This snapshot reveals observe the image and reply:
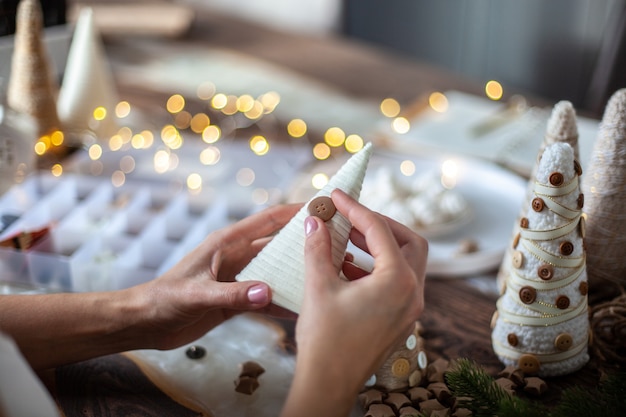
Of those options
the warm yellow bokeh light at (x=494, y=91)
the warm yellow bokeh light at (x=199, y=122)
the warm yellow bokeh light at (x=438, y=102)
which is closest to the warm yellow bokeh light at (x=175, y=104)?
the warm yellow bokeh light at (x=199, y=122)

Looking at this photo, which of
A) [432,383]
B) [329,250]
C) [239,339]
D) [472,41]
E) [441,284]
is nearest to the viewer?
[329,250]

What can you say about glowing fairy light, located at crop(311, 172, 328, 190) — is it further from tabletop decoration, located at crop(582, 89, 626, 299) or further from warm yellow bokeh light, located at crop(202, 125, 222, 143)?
tabletop decoration, located at crop(582, 89, 626, 299)

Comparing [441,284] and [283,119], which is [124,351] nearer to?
[441,284]

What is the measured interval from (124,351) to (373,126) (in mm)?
831

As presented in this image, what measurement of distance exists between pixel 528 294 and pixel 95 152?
0.91m

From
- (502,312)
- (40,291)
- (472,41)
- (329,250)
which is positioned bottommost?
(472,41)

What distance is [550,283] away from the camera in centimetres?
73

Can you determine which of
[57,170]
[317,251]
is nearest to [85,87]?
[57,170]

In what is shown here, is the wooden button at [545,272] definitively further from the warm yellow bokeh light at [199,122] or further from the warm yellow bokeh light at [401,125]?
the warm yellow bokeh light at [199,122]

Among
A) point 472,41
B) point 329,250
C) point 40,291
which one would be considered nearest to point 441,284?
point 329,250

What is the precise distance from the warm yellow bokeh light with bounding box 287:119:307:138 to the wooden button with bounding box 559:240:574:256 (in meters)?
0.78

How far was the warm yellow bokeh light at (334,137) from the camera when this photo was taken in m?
1.40

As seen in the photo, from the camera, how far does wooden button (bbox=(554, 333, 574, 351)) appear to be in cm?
75

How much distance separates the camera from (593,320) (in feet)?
2.69
